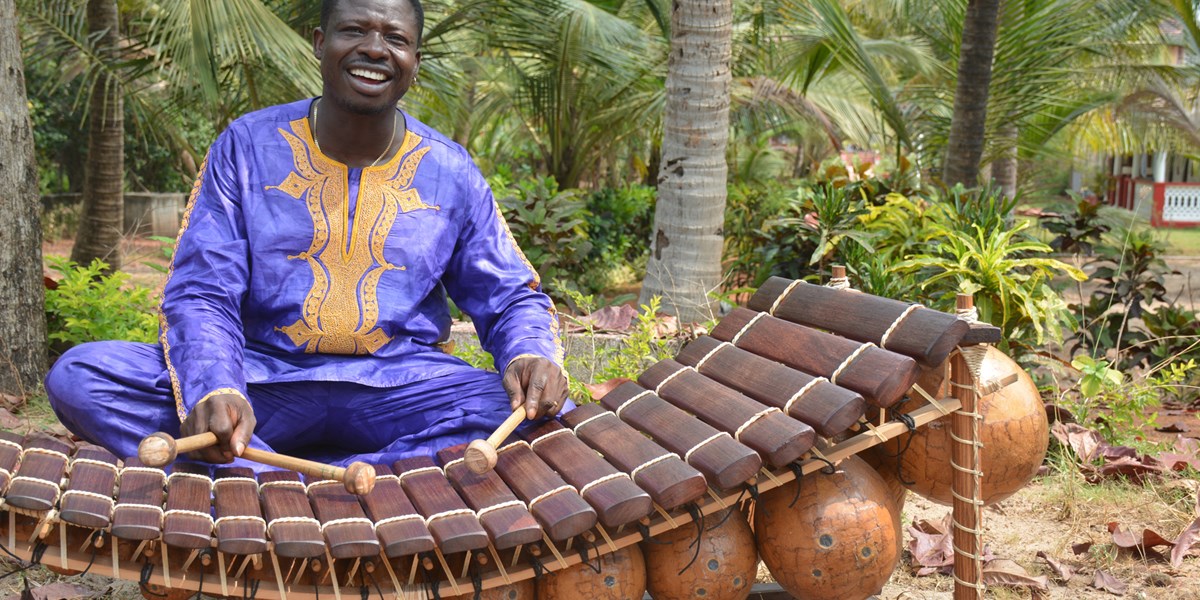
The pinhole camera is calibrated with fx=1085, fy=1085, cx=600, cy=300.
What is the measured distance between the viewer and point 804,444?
2.52 meters

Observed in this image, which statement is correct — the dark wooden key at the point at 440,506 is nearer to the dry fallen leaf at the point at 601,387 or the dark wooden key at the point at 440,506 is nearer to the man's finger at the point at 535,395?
the man's finger at the point at 535,395

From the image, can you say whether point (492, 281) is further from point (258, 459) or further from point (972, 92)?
point (972, 92)

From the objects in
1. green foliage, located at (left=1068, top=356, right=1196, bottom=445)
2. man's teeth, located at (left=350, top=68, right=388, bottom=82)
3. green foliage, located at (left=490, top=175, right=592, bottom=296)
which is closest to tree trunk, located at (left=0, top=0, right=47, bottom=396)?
man's teeth, located at (left=350, top=68, right=388, bottom=82)

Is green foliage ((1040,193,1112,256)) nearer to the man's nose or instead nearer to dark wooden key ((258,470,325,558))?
the man's nose

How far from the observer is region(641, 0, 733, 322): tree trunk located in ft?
17.8

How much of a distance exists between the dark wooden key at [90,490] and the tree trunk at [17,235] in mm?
2770

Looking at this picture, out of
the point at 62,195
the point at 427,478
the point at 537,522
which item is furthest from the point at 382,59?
the point at 62,195

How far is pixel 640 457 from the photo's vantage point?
2.62m

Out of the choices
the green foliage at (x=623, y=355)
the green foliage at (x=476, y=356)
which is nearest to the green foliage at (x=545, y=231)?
the green foliage at (x=623, y=355)

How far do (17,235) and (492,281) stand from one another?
2762mm

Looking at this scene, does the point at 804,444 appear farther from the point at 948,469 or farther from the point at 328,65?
the point at 328,65

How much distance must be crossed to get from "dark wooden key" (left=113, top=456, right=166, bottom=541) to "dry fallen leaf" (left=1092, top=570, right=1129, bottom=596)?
9.35 feet

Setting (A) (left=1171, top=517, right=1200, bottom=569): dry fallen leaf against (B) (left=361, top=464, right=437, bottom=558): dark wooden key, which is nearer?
(B) (left=361, top=464, right=437, bottom=558): dark wooden key

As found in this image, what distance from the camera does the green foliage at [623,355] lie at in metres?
4.40
